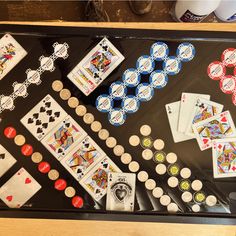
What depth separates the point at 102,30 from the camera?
1078 mm

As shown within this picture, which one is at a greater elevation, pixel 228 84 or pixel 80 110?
pixel 80 110

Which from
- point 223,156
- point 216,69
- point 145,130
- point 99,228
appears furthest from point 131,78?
point 99,228

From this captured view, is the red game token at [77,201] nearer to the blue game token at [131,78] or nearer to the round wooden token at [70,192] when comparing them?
the round wooden token at [70,192]

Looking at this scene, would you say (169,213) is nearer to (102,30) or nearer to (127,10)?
(102,30)

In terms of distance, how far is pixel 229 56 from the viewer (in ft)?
3.59

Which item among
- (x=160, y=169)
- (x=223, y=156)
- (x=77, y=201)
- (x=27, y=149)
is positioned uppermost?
(x=27, y=149)

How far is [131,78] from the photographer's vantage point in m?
1.10

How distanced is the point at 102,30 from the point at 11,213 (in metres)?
0.66

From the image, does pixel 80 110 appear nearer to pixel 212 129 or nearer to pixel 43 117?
pixel 43 117

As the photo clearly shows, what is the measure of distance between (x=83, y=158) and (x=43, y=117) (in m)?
0.19

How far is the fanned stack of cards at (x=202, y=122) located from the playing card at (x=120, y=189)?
0.67ft

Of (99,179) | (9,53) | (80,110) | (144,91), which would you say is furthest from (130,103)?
(9,53)

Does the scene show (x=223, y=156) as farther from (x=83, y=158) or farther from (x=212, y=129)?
(x=83, y=158)

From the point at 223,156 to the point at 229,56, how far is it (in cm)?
33
